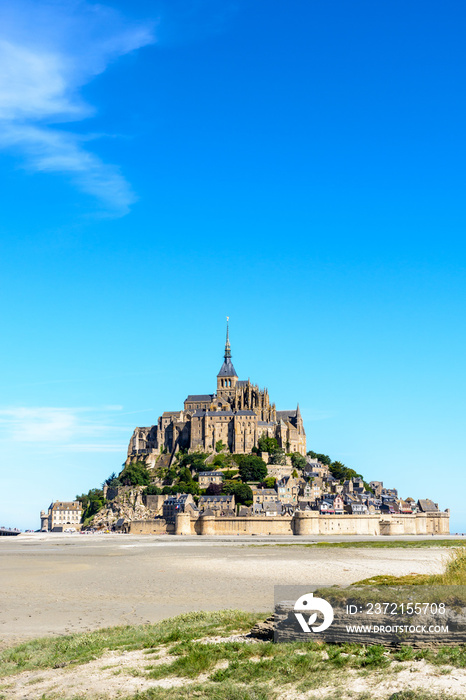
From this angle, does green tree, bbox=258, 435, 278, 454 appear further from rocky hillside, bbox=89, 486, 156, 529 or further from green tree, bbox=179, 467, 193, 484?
rocky hillside, bbox=89, 486, 156, 529

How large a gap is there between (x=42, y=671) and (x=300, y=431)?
117504 millimetres

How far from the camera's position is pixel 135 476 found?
113 metres

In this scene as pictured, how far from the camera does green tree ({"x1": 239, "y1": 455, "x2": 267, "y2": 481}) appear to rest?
107438 mm

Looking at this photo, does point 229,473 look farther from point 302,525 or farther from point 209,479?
point 302,525

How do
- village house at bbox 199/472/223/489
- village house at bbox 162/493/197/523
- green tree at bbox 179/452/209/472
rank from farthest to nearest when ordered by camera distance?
green tree at bbox 179/452/209/472, village house at bbox 199/472/223/489, village house at bbox 162/493/197/523

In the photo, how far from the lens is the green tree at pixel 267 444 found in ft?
387

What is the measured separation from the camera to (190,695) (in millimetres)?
9289

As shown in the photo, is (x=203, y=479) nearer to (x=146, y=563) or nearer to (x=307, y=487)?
(x=307, y=487)

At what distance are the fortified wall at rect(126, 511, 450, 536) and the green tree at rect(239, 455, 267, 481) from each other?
1887 centimetres

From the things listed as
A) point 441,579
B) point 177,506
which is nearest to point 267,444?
point 177,506

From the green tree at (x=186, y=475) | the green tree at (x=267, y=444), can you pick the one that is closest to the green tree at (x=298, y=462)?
the green tree at (x=267, y=444)

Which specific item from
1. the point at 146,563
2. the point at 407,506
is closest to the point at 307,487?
the point at 407,506

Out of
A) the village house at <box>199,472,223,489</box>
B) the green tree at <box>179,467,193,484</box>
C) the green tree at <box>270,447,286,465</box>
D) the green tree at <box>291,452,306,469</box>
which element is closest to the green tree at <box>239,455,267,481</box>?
the village house at <box>199,472,223,489</box>

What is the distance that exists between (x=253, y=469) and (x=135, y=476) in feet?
66.5
